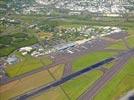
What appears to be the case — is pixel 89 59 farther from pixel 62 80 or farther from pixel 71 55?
pixel 62 80

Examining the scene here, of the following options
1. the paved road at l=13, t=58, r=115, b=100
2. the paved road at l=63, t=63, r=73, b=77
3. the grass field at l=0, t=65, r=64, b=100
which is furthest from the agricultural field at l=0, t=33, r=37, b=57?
the paved road at l=13, t=58, r=115, b=100

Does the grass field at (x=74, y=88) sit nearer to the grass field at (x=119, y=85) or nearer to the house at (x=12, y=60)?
the grass field at (x=119, y=85)

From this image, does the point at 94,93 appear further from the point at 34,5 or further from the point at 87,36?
the point at 34,5

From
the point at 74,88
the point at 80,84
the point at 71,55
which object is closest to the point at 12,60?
the point at 71,55

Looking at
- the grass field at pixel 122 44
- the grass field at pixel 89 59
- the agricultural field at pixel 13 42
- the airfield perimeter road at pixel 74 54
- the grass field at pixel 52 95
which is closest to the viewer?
the grass field at pixel 52 95

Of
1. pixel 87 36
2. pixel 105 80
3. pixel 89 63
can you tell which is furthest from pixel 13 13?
pixel 105 80

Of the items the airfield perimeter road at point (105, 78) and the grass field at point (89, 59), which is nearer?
the airfield perimeter road at point (105, 78)

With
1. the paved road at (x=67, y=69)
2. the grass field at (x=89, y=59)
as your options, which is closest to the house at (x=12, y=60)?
the paved road at (x=67, y=69)
